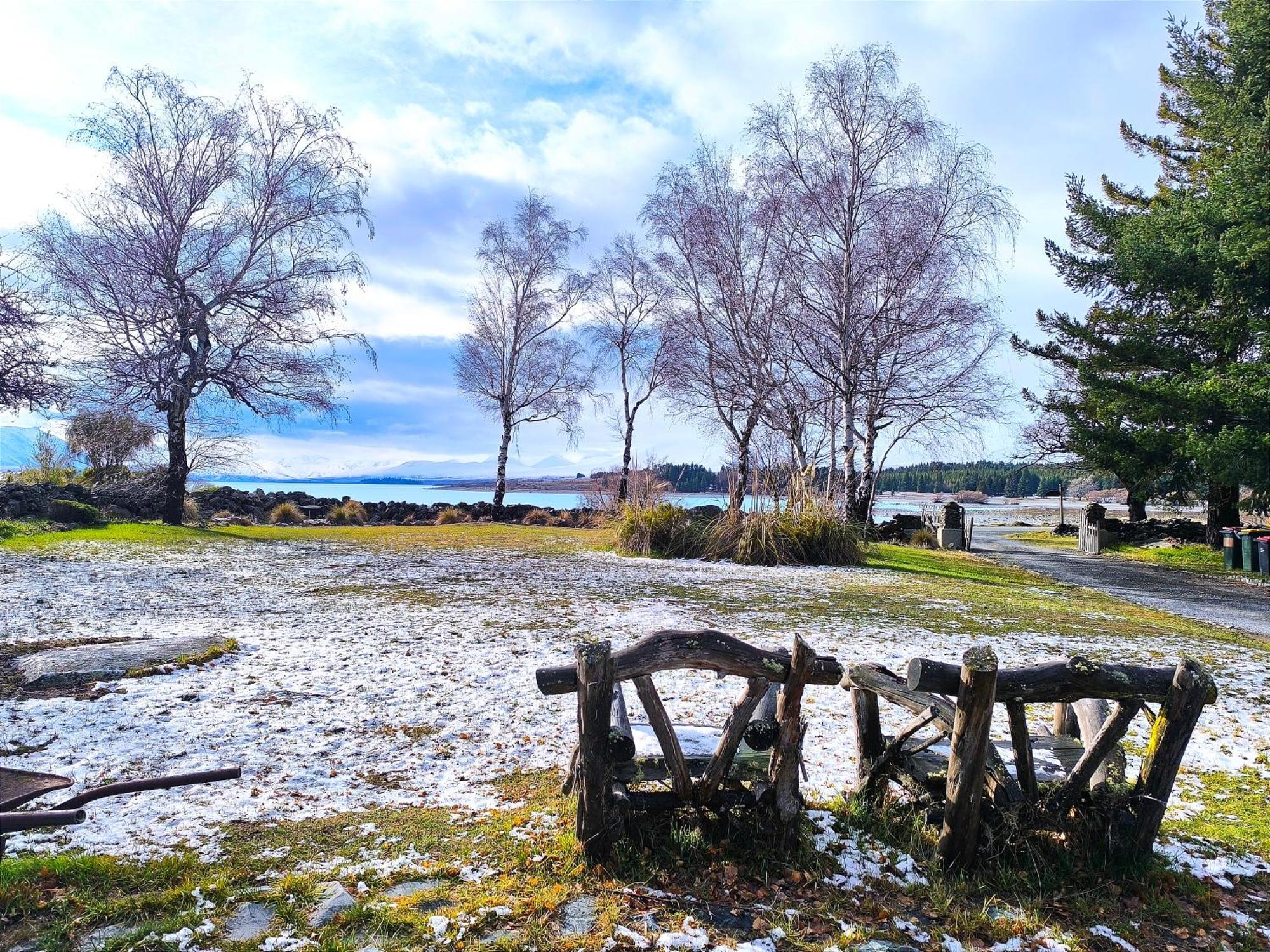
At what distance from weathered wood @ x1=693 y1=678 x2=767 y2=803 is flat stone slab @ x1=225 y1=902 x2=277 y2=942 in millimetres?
1832

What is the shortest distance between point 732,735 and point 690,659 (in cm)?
42

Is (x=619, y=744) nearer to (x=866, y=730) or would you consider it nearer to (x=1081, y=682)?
(x=866, y=730)

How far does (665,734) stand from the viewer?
317 cm

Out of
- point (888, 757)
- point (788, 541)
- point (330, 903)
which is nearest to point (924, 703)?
point (888, 757)

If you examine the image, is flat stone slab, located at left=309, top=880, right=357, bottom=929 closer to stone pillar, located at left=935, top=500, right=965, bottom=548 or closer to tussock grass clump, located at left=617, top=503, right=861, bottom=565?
tussock grass clump, located at left=617, top=503, right=861, bottom=565

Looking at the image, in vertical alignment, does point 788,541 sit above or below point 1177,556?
above

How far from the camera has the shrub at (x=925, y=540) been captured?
22312 mm

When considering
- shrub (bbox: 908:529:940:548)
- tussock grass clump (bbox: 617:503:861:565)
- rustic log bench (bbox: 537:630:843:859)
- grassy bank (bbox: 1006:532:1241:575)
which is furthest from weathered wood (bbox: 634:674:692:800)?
shrub (bbox: 908:529:940:548)

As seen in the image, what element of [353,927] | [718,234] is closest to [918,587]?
[353,927]

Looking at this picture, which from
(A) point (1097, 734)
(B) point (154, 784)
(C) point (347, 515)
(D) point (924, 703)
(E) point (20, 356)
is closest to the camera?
(B) point (154, 784)

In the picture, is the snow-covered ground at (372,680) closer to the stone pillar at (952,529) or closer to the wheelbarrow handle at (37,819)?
the wheelbarrow handle at (37,819)

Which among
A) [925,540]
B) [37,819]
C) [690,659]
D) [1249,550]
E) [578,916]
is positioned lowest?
[578,916]

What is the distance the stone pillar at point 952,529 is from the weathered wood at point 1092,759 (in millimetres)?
20445

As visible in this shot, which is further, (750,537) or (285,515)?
(285,515)
